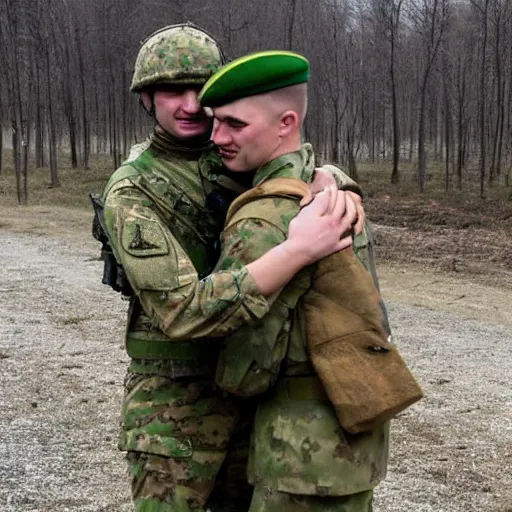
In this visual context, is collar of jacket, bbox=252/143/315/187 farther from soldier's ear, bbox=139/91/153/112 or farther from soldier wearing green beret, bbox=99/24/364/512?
soldier's ear, bbox=139/91/153/112

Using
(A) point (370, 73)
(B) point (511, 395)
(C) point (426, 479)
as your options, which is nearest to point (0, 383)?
(C) point (426, 479)

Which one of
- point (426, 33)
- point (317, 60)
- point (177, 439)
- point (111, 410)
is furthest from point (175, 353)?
point (317, 60)

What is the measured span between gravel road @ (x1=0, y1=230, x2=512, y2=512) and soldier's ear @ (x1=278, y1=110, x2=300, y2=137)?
2.64 meters

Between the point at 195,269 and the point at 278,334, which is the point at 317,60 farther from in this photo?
the point at 278,334

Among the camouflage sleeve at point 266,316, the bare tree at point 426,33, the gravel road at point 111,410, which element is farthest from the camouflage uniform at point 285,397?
the bare tree at point 426,33

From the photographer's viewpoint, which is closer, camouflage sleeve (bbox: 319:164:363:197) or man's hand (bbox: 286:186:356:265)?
man's hand (bbox: 286:186:356:265)

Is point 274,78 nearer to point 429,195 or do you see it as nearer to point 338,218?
point 338,218

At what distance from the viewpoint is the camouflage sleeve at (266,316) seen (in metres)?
1.49

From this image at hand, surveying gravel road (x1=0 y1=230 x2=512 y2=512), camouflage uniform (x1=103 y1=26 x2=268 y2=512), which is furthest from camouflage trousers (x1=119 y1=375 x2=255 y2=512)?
gravel road (x1=0 y1=230 x2=512 y2=512)

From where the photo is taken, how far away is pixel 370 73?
95.2 ft

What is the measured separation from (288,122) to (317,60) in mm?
24194

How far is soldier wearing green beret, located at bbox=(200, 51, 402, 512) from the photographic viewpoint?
4.89 feet

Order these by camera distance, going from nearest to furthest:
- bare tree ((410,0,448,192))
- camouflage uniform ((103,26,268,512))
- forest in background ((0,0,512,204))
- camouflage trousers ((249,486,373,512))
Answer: camouflage trousers ((249,486,373,512)) → camouflage uniform ((103,26,268,512)) → forest in background ((0,0,512,204)) → bare tree ((410,0,448,192))

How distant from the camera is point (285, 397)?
1.55m
